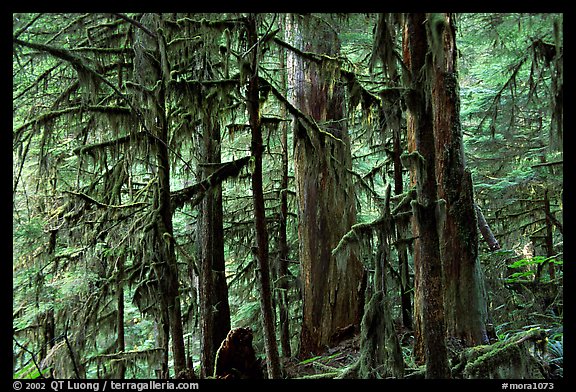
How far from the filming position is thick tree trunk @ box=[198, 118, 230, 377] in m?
6.93

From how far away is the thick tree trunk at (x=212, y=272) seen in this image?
6.93 m

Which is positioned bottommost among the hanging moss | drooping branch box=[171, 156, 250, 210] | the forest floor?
the forest floor

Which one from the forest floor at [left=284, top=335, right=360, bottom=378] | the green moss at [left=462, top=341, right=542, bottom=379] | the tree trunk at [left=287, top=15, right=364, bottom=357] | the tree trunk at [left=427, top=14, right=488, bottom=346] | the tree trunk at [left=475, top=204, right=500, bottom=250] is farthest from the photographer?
the tree trunk at [left=287, top=15, right=364, bottom=357]

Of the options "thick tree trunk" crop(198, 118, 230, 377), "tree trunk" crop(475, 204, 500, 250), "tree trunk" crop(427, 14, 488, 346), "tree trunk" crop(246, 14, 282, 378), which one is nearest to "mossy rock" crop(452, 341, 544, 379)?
"tree trunk" crop(427, 14, 488, 346)

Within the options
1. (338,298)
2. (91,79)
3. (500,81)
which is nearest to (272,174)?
(338,298)

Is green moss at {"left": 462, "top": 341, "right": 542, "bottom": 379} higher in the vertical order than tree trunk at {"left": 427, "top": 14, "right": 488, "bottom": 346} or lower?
lower

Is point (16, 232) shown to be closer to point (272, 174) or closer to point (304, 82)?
point (304, 82)

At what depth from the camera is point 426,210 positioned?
11.7 ft

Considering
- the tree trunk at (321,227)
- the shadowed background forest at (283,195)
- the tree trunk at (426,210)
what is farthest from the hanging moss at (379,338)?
the tree trunk at (321,227)

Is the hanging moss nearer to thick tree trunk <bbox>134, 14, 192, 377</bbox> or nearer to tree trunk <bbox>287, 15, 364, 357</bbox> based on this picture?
thick tree trunk <bbox>134, 14, 192, 377</bbox>

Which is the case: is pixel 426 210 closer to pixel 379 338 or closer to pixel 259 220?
pixel 379 338

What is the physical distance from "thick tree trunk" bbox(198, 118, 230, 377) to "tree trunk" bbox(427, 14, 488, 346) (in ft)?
11.3

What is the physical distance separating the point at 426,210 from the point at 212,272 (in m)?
4.58

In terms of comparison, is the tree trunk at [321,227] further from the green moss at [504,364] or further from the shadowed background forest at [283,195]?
the green moss at [504,364]
